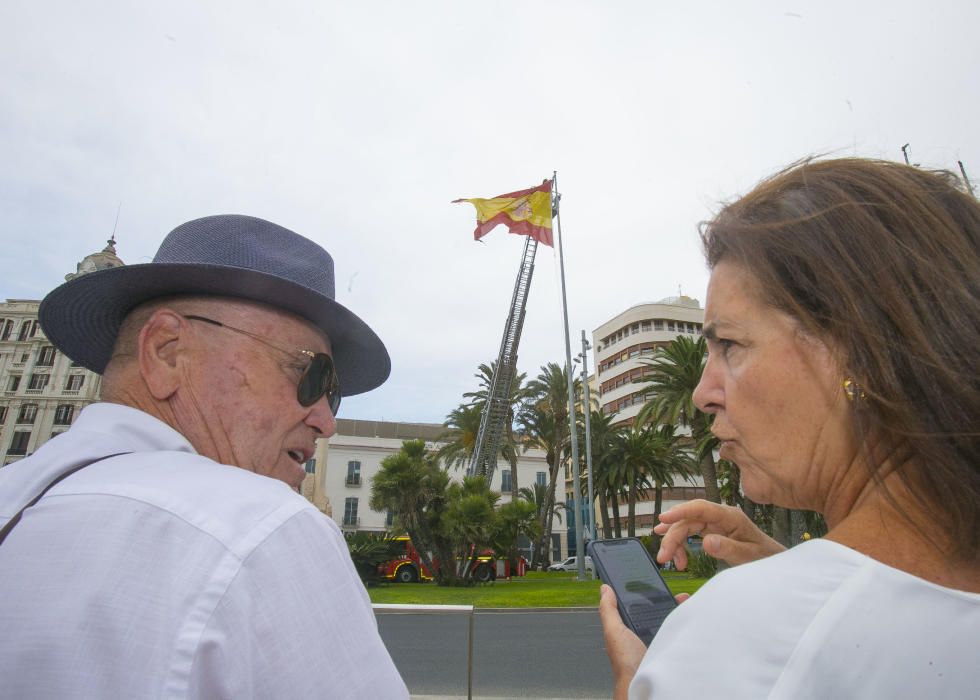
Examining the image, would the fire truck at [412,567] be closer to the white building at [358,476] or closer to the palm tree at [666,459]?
the palm tree at [666,459]

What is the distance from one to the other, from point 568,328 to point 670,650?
2640cm

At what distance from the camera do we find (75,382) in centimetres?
5672

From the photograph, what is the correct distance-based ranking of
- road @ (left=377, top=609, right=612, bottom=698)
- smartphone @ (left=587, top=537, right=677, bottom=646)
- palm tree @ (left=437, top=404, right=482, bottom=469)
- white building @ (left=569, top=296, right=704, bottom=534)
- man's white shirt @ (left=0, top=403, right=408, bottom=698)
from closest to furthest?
man's white shirt @ (left=0, top=403, right=408, bottom=698)
smartphone @ (left=587, top=537, right=677, bottom=646)
road @ (left=377, top=609, right=612, bottom=698)
palm tree @ (left=437, top=404, right=482, bottom=469)
white building @ (left=569, top=296, right=704, bottom=534)

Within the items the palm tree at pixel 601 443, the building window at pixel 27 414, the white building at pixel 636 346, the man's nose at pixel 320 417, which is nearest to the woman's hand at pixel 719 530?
the man's nose at pixel 320 417

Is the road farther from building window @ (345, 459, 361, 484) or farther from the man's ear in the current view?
building window @ (345, 459, 361, 484)

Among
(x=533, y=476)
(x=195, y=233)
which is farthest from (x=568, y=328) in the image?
(x=533, y=476)

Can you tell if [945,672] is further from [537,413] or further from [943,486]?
[537,413]

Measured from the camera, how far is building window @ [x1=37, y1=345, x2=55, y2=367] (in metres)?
57.4

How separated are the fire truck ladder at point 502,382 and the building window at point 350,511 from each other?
1108 inches

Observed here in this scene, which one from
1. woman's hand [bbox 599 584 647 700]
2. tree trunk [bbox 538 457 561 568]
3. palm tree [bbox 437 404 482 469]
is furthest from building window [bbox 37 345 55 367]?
woman's hand [bbox 599 584 647 700]

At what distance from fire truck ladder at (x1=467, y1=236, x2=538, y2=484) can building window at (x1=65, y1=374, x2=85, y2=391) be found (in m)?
45.5

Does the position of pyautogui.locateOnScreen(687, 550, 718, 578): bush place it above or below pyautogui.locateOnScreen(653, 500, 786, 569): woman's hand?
below

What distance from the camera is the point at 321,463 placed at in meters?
49.6

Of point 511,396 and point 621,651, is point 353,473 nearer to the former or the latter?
point 511,396
